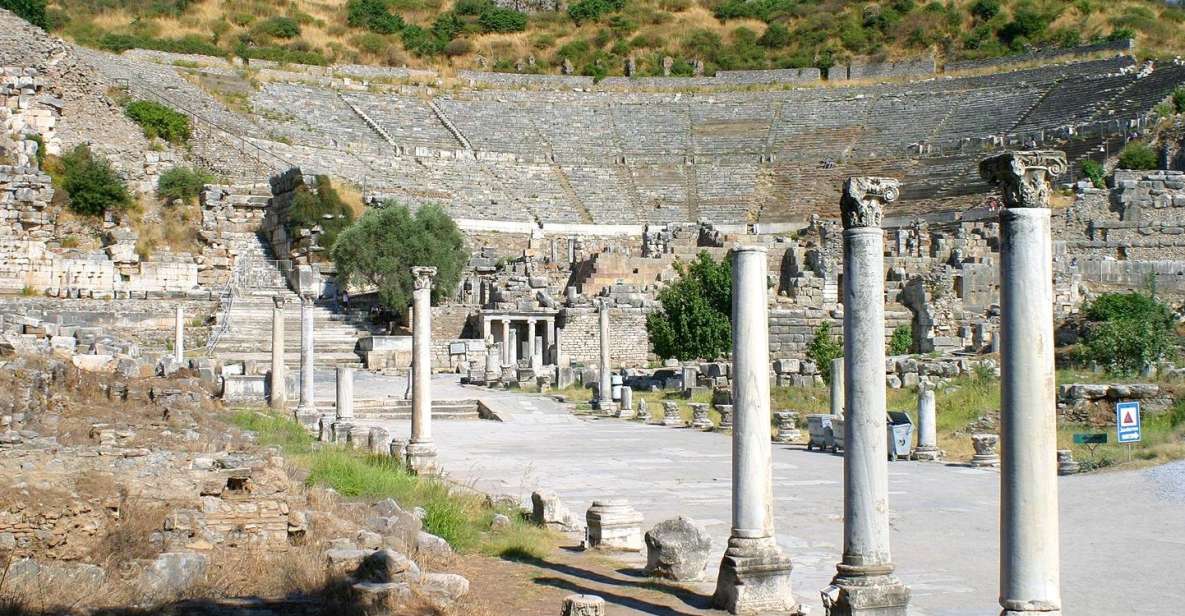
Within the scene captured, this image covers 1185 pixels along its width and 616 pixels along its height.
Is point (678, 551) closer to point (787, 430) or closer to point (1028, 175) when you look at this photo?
point (1028, 175)

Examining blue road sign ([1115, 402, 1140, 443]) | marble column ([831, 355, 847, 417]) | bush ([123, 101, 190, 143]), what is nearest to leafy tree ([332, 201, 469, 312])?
bush ([123, 101, 190, 143])

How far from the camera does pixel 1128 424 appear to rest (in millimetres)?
16453

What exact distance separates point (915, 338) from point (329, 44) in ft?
186

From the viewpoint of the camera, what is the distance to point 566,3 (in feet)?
326

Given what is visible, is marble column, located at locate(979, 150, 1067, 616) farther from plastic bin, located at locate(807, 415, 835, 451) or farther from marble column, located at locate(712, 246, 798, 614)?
plastic bin, located at locate(807, 415, 835, 451)

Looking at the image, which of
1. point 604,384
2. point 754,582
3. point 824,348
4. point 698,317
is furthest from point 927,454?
point 698,317

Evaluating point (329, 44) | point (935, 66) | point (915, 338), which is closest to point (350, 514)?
point (915, 338)

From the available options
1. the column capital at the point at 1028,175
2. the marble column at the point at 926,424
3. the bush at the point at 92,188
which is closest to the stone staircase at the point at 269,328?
the bush at the point at 92,188

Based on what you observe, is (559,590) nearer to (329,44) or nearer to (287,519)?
(287,519)

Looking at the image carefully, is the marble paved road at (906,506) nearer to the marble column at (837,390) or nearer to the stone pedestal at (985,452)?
the stone pedestal at (985,452)

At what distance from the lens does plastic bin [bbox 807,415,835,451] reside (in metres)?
19.6

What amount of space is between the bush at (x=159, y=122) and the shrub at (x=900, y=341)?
33408 millimetres

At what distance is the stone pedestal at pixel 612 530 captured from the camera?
35.5 feet

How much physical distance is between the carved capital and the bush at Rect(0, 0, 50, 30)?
72.4 m
